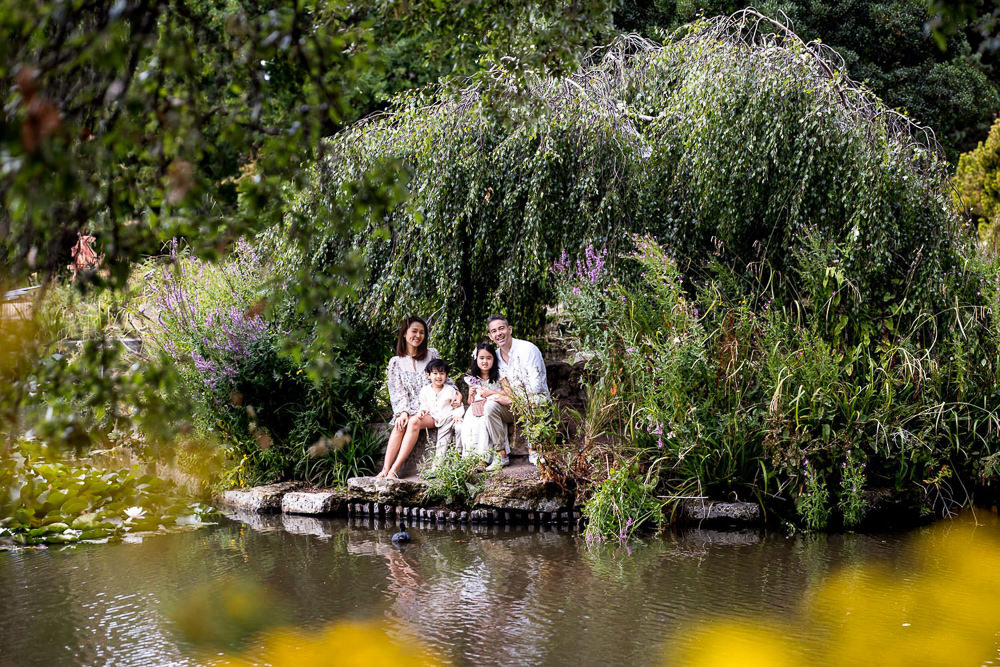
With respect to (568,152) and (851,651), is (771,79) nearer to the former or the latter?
(568,152)

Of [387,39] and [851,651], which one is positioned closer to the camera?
[387,39]

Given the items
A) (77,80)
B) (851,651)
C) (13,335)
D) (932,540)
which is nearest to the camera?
(13,335)

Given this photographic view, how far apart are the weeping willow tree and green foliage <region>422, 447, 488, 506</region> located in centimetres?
147

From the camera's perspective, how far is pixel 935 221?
8539mm

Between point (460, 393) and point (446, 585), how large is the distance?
324 cm

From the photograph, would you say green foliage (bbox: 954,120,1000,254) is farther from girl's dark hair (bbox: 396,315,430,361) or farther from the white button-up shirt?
girl's dark hair (bbox: 396,315,430,361)

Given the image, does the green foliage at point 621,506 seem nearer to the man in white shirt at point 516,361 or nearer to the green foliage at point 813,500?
the green foliage at point 813,500

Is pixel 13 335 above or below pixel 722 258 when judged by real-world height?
below

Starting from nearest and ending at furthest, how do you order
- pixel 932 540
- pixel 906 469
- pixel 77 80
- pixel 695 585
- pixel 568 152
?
pixel 77 80 → pixel 695 585 → pixel 932 540 → pixel 906 469 → pixel 568 152

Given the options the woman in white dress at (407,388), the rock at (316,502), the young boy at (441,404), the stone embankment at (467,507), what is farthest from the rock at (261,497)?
the young boy at (441,404)

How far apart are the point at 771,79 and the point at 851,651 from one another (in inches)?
210

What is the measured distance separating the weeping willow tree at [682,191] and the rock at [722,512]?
1938 millimetres

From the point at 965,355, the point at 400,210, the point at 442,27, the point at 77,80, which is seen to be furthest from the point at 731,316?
the point at 77,80

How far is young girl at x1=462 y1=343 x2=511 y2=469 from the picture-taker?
341 inches
